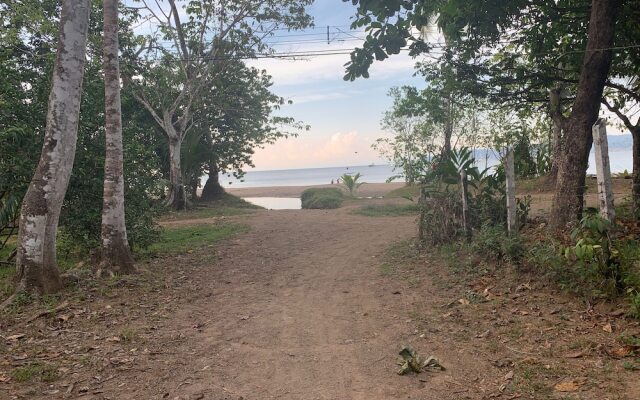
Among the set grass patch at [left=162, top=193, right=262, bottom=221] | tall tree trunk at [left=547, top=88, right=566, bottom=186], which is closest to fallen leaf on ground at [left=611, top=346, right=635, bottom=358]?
tall tree trunk at [left=547, top=88, right=566, bottom=186]

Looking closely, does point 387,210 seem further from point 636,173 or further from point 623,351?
point 623,351

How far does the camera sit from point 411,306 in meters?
5.61

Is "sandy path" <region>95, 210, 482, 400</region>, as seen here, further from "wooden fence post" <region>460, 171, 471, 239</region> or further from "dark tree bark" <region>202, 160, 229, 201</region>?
"dark tree bark" <region>202, 160, 229, 201</region>

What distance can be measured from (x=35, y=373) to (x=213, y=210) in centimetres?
1536

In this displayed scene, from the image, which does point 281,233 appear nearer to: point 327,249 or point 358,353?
point 327,249

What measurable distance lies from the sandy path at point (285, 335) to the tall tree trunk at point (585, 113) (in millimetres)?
2715

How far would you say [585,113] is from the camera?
629cm

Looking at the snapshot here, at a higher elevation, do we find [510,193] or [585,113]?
[585,113]

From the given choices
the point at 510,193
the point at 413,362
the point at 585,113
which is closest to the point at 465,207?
the point at 510,193

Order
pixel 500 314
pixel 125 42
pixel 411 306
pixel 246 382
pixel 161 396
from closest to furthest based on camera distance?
1. pixel 161 396
2. pixel 246 382
3. pixel 500 314
4. pixel 411 306
5. pixel 125 42

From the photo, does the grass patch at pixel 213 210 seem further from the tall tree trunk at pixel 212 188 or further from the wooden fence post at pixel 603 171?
the wooden fence post at pixel 603 171

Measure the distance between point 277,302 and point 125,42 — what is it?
12238mm

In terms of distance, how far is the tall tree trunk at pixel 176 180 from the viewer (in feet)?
60.3

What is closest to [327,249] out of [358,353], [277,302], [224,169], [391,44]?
[277,302]
